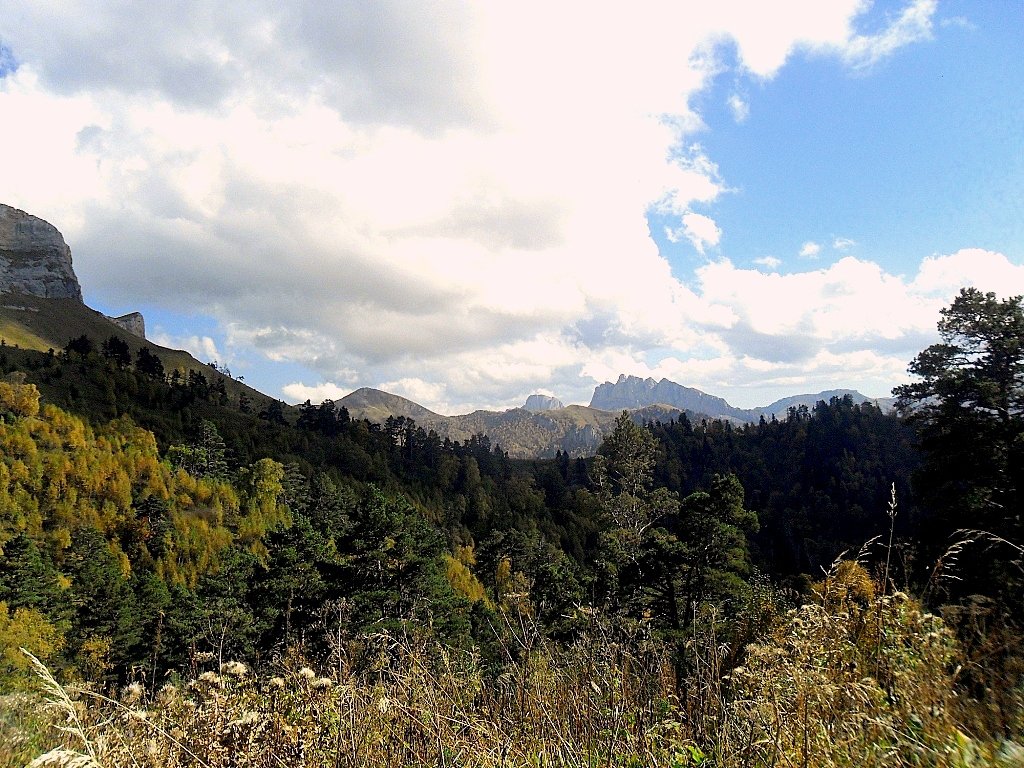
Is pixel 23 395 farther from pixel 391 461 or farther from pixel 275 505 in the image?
pixel 391 461

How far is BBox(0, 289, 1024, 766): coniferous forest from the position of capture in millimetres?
2268

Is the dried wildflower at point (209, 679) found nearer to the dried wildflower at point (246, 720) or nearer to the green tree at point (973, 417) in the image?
the dried wildflower at point (246, 720)

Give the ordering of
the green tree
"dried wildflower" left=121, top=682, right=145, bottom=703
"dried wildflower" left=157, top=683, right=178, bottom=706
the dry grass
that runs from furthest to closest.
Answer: the green tree
"dried wildflower" left=121, top=682, right=145, bottom=703
"dried wildflower" left=157, top=683, right=178, bottom=706
the dry grass

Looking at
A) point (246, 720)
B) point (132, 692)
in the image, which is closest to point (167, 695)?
point (132, 692)

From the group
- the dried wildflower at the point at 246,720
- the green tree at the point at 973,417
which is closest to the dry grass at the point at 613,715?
the dried wildflower at the point at 246,720

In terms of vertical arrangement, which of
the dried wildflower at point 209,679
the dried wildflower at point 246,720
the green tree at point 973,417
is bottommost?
the dried wildflower at point 209,679

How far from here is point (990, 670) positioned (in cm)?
233

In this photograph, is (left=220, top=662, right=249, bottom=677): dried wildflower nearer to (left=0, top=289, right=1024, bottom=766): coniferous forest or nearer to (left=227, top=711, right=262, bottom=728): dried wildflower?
(left=0, top=289, right=1024, bottom=766): coniferous forest

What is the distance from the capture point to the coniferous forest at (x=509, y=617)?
2.27m

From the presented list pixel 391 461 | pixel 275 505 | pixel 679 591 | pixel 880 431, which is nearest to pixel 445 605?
pixel 679 591

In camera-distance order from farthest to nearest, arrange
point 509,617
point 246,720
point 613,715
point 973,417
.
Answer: point 973,417
point 509,617
point 613,715
point 246,720

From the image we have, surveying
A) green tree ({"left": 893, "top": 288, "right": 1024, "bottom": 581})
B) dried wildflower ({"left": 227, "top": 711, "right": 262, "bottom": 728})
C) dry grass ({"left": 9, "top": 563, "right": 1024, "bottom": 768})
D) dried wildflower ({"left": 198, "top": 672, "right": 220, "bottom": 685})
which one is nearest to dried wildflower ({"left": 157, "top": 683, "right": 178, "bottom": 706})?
dry grass ({"left": 9, "top": 563, "right": 1024, "bottom": 768})

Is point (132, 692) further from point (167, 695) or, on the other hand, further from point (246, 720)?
point (246, 720)

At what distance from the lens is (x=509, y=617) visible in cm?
338
